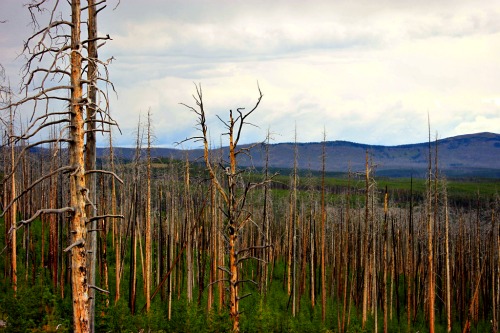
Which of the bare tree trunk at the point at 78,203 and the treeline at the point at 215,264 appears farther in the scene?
the treeline at the point at 215,264

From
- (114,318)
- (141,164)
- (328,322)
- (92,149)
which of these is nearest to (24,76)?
(92,149)

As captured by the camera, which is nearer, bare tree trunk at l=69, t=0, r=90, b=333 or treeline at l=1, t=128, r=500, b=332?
bare tree trunk at l=69, t=0, r=90, b=333

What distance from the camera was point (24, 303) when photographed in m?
16.9

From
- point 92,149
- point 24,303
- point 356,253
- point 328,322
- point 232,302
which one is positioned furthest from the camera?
point 356,253

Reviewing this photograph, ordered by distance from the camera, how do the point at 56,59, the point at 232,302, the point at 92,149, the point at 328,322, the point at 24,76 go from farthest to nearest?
the point at 328,322, the point at 232,302, the point at 92,149, the point at 24,76, the point at 56,59

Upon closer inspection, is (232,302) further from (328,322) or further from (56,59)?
(328,322)

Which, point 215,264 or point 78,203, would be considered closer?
point 78,203

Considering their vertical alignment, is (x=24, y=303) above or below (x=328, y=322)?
above

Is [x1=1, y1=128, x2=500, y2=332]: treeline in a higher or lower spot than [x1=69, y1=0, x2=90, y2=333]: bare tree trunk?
lower

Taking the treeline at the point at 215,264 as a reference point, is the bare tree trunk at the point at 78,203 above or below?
above

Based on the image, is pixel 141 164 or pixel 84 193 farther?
pixel 141 164

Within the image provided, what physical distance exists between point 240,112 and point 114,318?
11534mm

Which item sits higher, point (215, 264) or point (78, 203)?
point (78, 203)

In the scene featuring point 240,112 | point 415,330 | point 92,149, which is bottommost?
point 415,330
